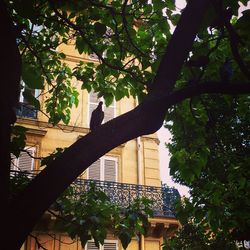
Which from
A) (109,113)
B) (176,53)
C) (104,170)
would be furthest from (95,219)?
(109,113)

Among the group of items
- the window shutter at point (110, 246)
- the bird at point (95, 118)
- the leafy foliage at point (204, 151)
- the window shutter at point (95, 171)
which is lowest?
the window shutter at point (110, 246)

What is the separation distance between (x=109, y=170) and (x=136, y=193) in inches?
56.9

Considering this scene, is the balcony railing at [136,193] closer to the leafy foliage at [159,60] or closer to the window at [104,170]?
the window at [104,170]

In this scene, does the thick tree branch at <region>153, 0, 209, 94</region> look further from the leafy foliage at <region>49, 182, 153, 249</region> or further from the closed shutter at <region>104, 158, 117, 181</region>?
the closed shutter at <region>104, 158, 117, 181</region>

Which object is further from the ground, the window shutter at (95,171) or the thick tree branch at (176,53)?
the window shutter at (95,171)

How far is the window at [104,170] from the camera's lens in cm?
1430

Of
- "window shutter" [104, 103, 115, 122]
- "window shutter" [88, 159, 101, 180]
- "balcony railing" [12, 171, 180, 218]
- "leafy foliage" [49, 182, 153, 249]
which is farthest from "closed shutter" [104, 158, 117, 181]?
"leafy foliage" [49, 182, 153, 249]

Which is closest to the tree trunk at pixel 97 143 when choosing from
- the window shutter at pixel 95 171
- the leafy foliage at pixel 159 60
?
the leafy foliage at pixel 159 60

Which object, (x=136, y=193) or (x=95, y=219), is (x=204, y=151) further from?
(x=136, y=193)

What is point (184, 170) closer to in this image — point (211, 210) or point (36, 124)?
point (211, 210)

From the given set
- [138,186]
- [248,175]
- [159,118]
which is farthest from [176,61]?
[138,186]

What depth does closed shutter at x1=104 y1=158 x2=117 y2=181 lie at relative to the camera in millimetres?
14445

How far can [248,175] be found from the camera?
7727 mm

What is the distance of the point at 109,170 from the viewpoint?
14.6m
